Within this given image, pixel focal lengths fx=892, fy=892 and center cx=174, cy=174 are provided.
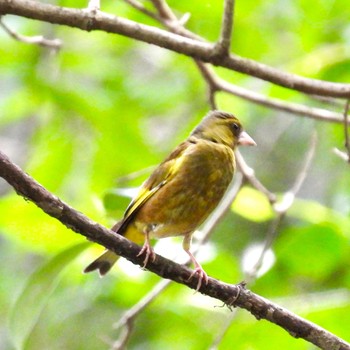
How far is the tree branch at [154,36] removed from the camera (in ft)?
12.9

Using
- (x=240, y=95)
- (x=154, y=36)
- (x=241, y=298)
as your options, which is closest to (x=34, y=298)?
(x=241, y=298)

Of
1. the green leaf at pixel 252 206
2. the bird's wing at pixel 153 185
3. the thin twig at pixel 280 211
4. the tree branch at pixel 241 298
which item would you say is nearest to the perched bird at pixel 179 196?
the bird's wing at pixel 153 185

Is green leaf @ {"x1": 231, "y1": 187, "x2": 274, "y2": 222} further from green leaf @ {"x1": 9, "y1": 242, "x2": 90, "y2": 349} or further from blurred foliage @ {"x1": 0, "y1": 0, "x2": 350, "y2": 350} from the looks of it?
green leaf @ {"x1": 9, "y1": 242, "x2": 90, "y2": 349}

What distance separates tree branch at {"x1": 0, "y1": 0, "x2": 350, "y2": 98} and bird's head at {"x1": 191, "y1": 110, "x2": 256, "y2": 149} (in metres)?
0.54

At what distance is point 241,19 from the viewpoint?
233 inches

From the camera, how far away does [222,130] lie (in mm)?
4801

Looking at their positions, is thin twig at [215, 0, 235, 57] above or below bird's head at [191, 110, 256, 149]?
above

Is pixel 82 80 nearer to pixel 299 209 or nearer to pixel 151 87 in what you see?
pixel 151 87

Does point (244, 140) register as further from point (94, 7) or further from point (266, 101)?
point (94, 7)

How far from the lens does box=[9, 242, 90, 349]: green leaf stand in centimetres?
392

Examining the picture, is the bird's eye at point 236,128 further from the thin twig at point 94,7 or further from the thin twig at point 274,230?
the thin twig at point 94,7

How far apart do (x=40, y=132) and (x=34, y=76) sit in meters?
0.41

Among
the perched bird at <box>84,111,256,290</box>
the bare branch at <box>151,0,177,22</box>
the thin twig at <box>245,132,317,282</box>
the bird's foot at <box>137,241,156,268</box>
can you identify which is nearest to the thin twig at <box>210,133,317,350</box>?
the thin twig at <box>245,132,317,282</box>

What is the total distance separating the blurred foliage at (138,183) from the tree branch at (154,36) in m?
0.71
